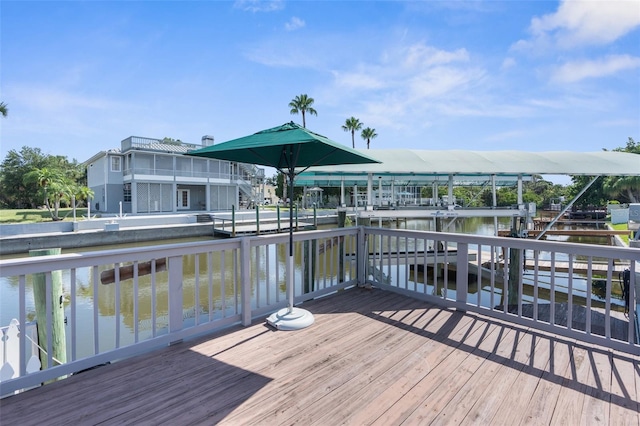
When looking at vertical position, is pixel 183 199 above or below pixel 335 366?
above

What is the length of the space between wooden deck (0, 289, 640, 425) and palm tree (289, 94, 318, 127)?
3131 centimetres

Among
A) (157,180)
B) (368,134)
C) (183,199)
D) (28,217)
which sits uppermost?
(368,134)

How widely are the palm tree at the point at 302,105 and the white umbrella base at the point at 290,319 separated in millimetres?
30731

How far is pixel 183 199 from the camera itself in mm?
25234

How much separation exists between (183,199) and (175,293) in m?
24.8

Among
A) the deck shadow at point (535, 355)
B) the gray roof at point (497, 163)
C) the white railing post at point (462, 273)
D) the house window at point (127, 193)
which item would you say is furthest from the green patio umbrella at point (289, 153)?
the house window at point (127, 193)

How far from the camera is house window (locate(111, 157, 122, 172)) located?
899 inches

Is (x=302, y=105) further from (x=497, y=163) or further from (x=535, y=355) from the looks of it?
(x=535, y=355)

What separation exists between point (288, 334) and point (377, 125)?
36.2 metres

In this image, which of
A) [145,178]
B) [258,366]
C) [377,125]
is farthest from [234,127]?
[377,125]

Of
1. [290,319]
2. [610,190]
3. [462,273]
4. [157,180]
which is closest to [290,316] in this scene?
[290,319]

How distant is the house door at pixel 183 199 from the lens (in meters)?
24.7

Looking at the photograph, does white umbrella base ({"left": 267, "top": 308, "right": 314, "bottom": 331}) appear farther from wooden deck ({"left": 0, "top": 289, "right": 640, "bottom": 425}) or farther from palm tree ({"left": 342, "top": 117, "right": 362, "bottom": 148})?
palm tree ({"left": 342, "top": 117, "right": 362, "bottom": 148})

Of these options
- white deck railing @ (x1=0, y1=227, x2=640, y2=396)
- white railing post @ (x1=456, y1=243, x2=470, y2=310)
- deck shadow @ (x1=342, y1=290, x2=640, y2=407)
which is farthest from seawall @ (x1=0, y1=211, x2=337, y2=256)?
white railing post @ (x1=456, y1=243, x2=470, y2=310)
